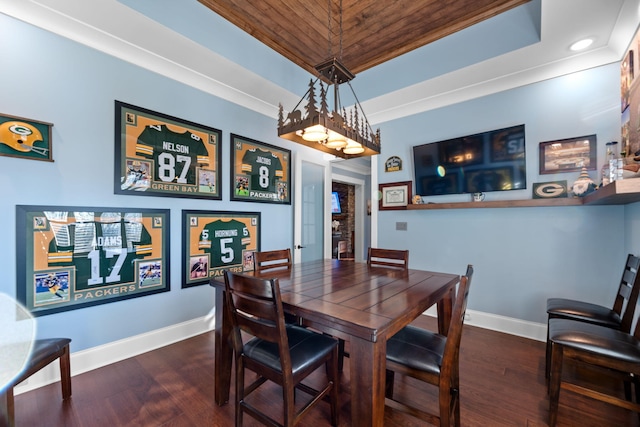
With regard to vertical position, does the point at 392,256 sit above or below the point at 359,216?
below

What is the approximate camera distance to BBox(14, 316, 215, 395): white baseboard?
6.50ft

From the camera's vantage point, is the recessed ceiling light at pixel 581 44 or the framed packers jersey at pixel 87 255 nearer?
the framed packers jersey at pixel 87 255

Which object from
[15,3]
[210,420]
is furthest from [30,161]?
[210,420]

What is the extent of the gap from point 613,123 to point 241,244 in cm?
399

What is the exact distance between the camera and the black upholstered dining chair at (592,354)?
141cm

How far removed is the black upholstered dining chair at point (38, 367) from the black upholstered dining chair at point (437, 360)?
2022mm

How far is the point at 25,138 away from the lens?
1.95 m

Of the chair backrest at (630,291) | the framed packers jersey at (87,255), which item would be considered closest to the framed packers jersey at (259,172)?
the framed packers jersey at (87,255)

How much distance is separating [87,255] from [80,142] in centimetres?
93

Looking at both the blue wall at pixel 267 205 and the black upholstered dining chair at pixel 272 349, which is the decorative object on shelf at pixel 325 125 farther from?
the blue wall at pixel 267 205

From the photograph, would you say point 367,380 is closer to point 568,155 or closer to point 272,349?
point 272,349

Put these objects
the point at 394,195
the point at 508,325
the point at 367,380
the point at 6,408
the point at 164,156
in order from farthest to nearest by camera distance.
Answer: the point at 394,195
the point at 508,325
the point at 164,156
the point at 6,408
the point at 367,380

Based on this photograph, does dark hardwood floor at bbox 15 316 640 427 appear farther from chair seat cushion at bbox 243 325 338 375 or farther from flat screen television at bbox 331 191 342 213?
flat screen television at bbox 331 191 342 213

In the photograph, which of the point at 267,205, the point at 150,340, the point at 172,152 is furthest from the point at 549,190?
the point at 150,340
